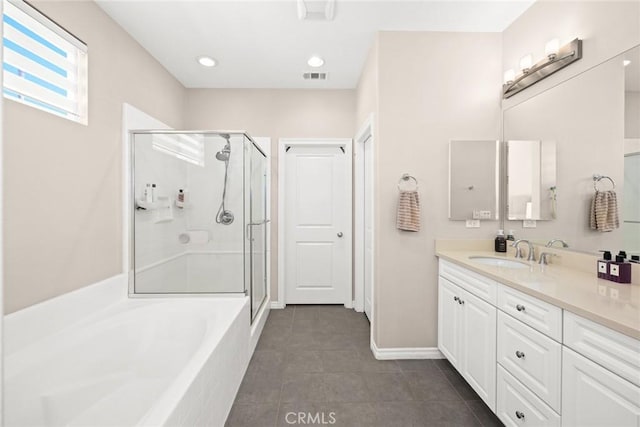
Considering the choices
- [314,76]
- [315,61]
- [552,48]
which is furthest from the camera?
[314,76]

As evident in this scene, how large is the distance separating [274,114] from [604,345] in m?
3.25

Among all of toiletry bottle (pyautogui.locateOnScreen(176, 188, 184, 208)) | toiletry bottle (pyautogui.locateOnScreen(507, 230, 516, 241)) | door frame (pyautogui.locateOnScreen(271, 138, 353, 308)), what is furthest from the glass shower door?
toiletry bottle (pyautogui.locateOnScreen(507, 230, 516, 241))

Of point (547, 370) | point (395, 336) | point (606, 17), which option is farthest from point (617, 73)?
point (395, 336)

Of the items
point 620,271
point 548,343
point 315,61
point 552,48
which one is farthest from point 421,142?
point 548,343

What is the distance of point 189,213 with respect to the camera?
2395mm

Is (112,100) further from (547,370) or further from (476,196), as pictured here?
(547,370)

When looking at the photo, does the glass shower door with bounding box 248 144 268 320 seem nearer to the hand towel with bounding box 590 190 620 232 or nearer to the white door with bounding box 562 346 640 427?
the white door with bounding box 562 346 640 427

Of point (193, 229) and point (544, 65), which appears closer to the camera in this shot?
point (544, 65)

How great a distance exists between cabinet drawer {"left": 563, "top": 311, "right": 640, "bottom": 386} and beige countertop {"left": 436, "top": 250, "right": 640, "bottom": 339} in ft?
0.11

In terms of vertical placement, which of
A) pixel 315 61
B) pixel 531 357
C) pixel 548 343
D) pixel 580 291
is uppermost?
pixel 315 61

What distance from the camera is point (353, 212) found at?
135 inches

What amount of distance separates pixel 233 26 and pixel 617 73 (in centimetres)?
246

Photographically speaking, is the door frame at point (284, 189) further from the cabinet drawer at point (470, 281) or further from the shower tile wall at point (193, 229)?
the cabinet drawer at point (470, 281)

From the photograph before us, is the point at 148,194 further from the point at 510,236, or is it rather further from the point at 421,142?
the point at 510,236
